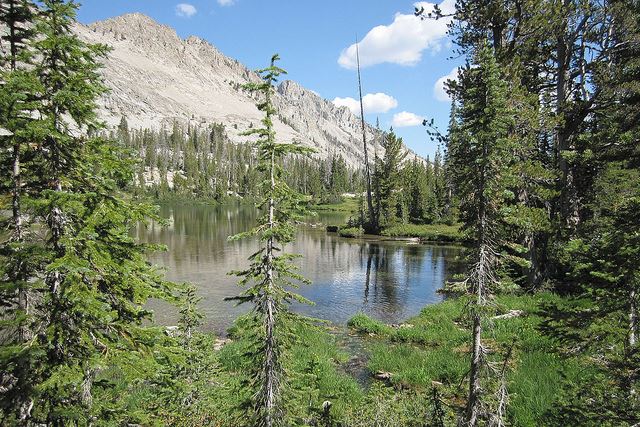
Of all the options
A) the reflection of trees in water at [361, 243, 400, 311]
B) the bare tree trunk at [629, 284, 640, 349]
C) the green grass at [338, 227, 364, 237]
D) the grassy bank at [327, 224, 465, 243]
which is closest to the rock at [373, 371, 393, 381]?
the bare tree trunk at [629, 284, 640, 349]

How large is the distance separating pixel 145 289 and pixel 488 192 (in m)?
6.46

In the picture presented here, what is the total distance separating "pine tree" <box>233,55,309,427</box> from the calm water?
19.6 feet

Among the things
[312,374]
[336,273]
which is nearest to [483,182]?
[312,374]

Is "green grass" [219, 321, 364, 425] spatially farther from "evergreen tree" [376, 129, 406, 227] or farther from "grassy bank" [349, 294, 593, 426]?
"evergreen tree" [376, 129, 406, 227]

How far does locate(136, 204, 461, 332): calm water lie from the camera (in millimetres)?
24406

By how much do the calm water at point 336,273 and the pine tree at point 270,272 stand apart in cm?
597

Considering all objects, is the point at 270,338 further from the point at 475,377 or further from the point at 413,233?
the point at 413,233

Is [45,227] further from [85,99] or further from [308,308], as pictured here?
[308,308]

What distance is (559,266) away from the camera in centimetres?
2323

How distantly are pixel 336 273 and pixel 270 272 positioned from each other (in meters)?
28.2

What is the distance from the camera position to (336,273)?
35.3 m

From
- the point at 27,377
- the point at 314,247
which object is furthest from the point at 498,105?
the point at 314,247

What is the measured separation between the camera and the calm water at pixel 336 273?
80.1 ft

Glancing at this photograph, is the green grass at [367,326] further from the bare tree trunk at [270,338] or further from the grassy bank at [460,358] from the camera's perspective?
the bare tree trunk at [270,338]
